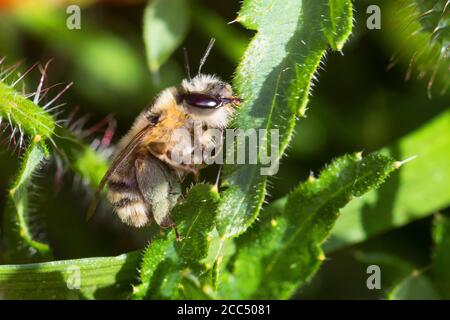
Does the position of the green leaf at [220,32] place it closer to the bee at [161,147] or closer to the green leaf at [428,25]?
the green leaf at [428,25]

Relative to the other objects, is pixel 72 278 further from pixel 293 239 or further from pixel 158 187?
pixel 293 239

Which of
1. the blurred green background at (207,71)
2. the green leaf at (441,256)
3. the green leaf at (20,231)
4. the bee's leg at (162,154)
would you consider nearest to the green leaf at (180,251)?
the bee's leg at (162,154)

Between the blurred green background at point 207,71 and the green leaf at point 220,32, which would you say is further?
the green leaf at point 220,32

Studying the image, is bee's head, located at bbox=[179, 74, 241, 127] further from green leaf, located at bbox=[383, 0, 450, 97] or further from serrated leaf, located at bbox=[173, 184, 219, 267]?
green leaf, located at bbox=[383, 0, 450, 97]

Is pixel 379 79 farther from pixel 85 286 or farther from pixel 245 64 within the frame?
pixel 85 286
